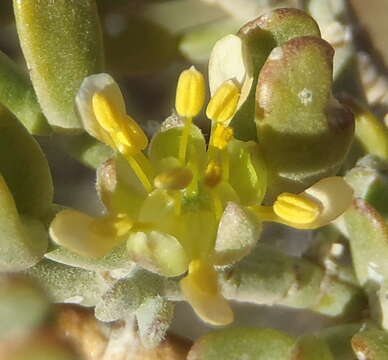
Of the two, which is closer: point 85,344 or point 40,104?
point 40,104

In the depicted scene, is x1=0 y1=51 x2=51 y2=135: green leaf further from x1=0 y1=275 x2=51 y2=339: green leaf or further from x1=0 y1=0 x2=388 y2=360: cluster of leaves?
x1=0 y1=275 x2=51 y2=339: green leaf

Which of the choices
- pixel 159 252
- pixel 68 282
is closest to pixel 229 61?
pixel 159 252

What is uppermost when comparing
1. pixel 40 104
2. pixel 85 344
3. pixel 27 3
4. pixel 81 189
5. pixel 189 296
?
pixel 27 3

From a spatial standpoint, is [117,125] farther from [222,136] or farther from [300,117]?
[300,117]

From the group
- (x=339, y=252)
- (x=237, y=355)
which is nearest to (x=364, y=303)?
(x=339, y=252)

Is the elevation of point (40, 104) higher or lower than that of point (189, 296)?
higher

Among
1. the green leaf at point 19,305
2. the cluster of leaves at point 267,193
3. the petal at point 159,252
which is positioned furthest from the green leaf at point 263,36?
the green leaf at point 19,305

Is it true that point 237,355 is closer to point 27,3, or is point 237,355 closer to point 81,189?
point 81,189
